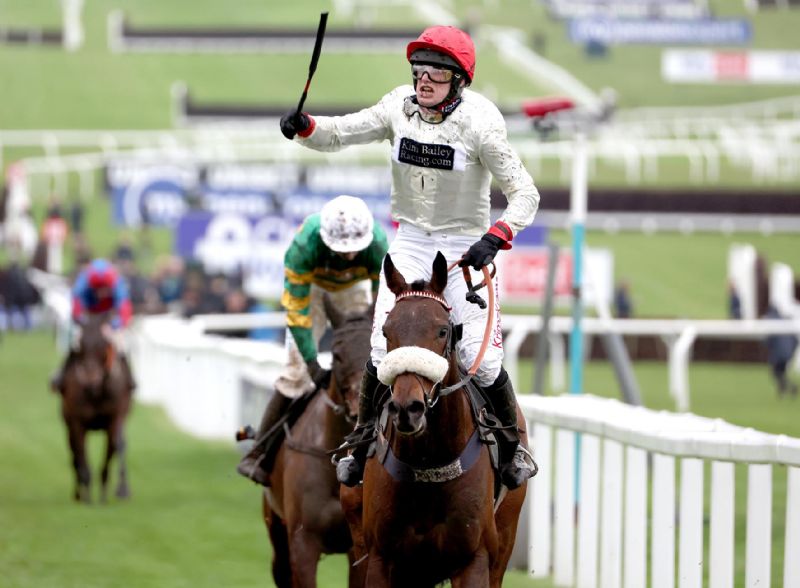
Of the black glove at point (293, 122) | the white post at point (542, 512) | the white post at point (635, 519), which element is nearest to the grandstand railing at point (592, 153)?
the white post at point (542, 512)

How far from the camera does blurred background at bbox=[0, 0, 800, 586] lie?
12.1 meters

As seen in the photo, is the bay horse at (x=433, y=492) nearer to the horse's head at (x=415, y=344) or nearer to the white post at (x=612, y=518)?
the horse's head at (x=415, y=344)

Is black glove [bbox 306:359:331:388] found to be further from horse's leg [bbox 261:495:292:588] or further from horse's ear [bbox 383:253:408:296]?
horse's ear [bbox 383:253:408:296]

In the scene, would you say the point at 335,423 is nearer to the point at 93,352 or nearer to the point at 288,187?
the point at 93,352

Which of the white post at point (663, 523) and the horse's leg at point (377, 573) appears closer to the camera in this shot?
the horse's leg at point (377, 573)

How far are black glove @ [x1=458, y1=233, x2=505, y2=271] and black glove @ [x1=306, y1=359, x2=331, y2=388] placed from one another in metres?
1.82

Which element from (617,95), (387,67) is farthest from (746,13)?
(387,67)

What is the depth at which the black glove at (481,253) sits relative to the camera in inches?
223

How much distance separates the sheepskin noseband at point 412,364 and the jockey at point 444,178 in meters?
0.65

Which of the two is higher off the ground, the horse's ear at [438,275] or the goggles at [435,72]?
the goggles at [435,72]

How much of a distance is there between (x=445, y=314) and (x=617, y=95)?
43.5m

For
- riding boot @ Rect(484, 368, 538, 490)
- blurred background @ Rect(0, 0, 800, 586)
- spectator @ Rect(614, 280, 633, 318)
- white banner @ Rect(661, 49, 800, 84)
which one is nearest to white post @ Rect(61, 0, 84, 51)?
blurred background @ Rect(0, 0, 800, 586)

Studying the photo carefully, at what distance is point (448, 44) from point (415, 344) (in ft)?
3.90

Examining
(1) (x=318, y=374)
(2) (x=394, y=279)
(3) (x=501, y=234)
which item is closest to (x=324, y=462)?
(1) (x=318, y=374)
